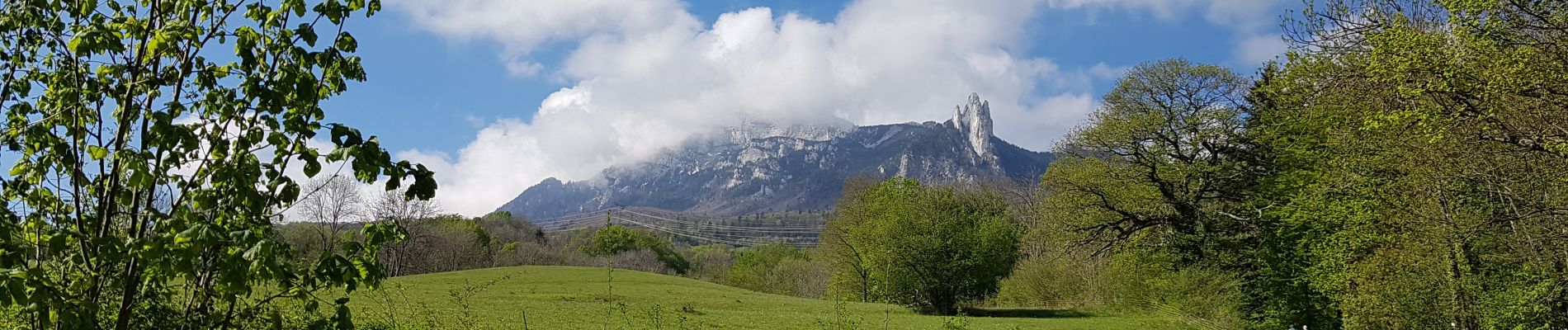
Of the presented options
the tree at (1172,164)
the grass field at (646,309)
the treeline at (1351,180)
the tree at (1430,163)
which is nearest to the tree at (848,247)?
the grass field at (646,309)

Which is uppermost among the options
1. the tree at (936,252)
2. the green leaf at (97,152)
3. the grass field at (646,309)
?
the tree at (936,252)

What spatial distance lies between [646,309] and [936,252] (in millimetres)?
20850

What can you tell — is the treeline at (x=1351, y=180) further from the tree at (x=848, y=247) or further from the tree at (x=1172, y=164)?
the tree at (x=848, y=247)

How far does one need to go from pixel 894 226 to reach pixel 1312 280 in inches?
699

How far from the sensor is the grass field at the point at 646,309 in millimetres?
22277

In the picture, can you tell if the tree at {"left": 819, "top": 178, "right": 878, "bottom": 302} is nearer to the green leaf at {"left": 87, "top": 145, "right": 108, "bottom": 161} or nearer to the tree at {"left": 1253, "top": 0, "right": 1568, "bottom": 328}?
the tree at {"left": 1253, "top": 0, "right": 1568, "bottom": 328}

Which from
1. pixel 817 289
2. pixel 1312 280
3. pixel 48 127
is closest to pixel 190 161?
pixel 48 127

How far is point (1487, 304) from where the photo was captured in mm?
16594

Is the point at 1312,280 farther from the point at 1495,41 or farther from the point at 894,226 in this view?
the point at 894,226

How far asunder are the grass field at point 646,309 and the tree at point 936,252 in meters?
1.41

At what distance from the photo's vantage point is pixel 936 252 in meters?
37.0

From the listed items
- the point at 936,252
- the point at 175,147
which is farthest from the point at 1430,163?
the point at 936,252

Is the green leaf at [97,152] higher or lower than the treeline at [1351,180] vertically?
lower

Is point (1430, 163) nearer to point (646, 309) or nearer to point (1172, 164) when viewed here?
point (1172, 164)
